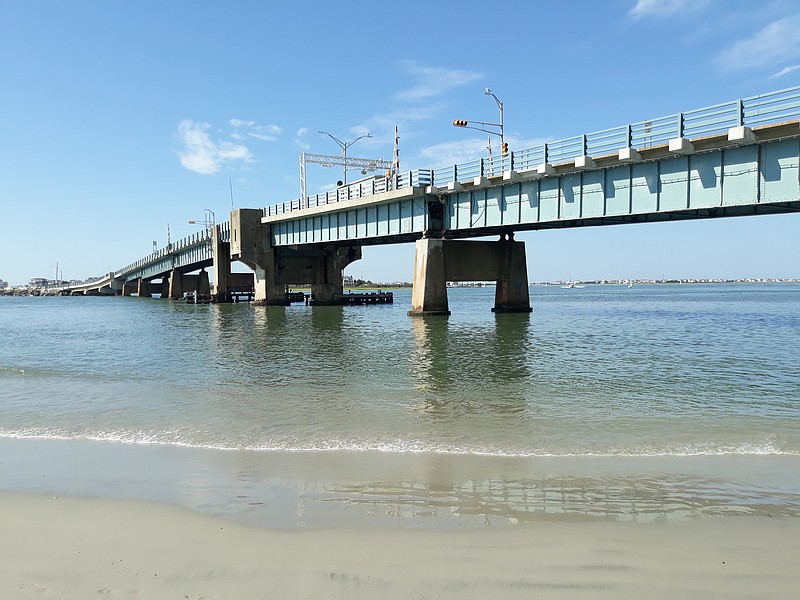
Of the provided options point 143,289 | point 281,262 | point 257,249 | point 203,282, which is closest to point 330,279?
point 281,262

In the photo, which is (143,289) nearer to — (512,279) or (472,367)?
(512,279)

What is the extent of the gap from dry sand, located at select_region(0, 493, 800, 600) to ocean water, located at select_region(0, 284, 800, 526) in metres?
0.49

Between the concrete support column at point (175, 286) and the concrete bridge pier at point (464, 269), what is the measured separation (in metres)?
80.9

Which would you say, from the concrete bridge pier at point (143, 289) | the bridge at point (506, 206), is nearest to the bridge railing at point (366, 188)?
the bridge at point (506, 206)

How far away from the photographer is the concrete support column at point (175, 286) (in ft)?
382

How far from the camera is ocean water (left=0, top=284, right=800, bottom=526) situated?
7.39 meters

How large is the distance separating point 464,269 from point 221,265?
47090 millimetres

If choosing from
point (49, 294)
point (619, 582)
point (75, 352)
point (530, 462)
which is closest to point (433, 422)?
point (530, 462)

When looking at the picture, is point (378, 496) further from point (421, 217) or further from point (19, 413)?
point (421, 217)

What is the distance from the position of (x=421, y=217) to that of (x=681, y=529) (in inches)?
1619

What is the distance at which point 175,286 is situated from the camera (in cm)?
11756

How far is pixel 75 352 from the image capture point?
86.4ft

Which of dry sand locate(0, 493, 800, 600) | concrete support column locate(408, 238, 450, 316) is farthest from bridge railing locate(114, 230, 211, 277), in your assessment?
dry sand locate(0, 493, 800, 600)

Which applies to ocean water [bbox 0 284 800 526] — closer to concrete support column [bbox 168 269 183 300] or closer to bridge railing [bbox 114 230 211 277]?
bridge railing [bbox 114 230 211 277]
